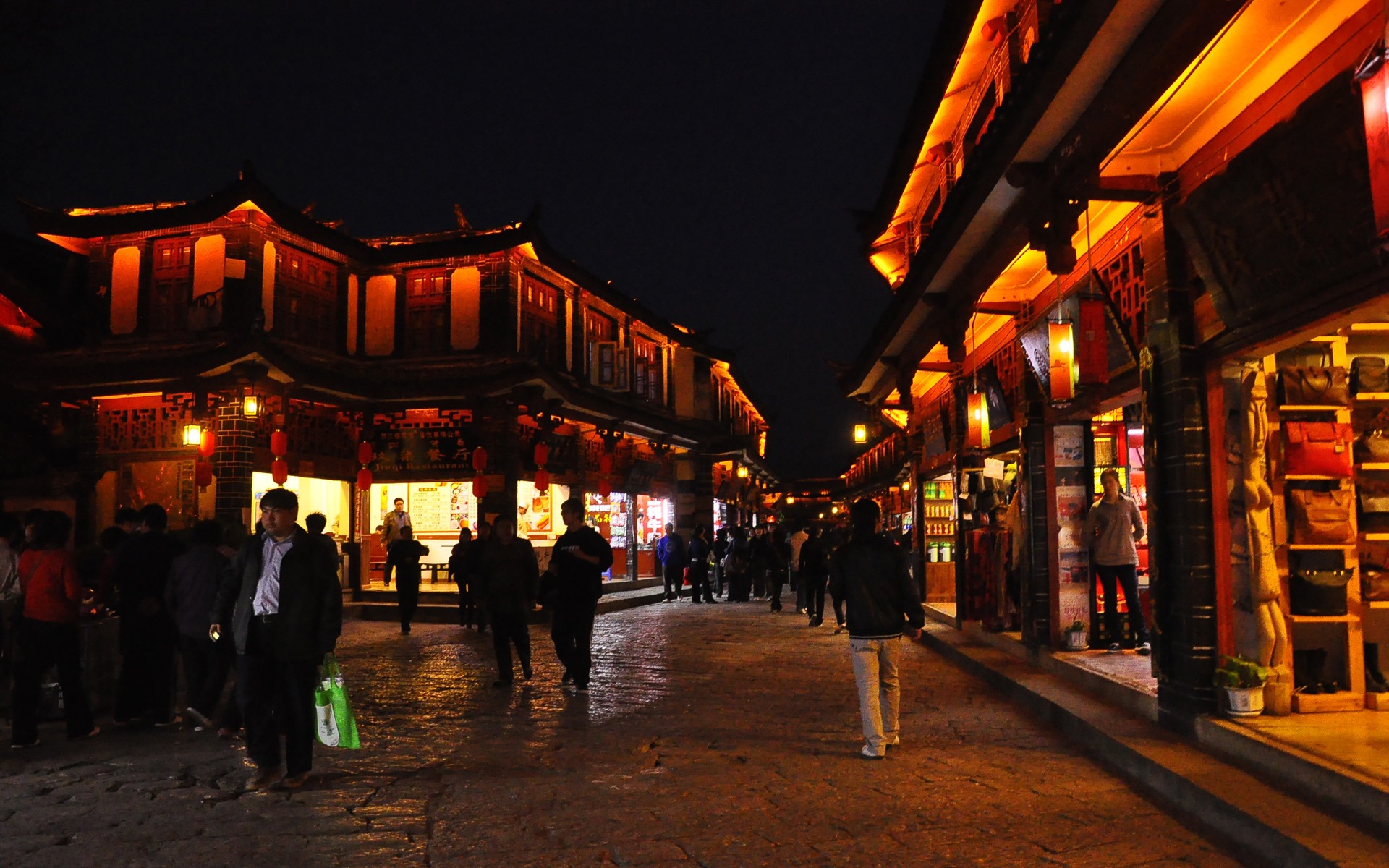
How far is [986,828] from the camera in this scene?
198 inches

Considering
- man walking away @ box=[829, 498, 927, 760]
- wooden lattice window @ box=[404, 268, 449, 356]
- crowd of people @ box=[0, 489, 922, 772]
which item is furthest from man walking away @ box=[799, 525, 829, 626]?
man walking away @ box=[829, 498, 927, 760]

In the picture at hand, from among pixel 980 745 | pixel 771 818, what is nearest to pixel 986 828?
pixel 771 818

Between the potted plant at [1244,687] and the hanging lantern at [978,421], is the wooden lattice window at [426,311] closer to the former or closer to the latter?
the hanging lantern at [978,421]

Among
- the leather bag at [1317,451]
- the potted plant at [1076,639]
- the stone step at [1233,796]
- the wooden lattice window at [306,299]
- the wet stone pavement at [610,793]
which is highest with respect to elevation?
the wooden lattice window at [306,299]

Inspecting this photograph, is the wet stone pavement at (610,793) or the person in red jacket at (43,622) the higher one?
the person in red jacket at (43,622)

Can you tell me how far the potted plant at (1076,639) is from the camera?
9.92 m

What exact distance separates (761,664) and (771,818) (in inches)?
249

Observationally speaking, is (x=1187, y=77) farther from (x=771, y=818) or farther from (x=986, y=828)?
(x=771, y=818)

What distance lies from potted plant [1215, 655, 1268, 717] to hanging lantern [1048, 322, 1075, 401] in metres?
2.63

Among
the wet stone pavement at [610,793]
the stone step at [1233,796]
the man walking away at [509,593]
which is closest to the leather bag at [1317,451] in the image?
the stone step at [1233,796]

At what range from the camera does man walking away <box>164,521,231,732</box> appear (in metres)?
7.60

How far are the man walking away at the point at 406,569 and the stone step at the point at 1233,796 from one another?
10.0 meters

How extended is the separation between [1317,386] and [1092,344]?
5.49ft

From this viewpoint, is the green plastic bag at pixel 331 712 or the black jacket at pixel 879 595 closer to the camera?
the green plastic bag at pixel 331 712
